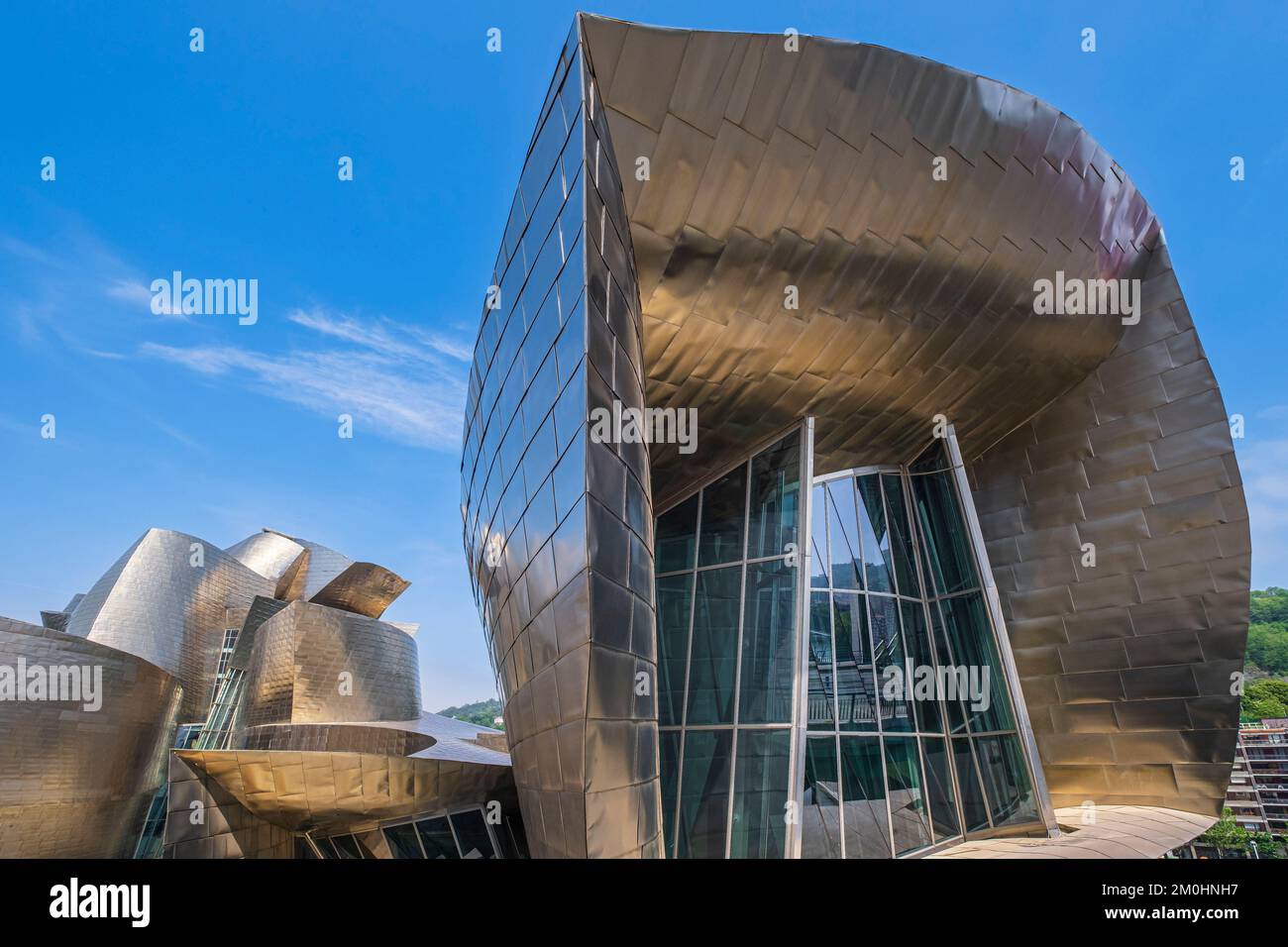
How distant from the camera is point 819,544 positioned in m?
14.9

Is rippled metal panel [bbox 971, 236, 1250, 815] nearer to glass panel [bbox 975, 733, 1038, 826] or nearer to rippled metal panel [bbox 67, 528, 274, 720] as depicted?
glass panel [bbox 975, 733, 1038, 826]

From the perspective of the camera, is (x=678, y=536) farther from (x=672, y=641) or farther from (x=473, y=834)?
(x=473, y=834)

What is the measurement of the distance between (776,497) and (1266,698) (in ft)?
203

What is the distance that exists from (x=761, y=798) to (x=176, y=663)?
28.2 metres

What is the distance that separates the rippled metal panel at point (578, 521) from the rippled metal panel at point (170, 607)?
1049 inches

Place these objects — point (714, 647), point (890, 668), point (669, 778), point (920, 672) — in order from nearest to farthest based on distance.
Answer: point (669, 778), point (714, 647), point (890, 668), point (920, 672)

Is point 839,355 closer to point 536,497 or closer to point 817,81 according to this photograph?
point 817,81

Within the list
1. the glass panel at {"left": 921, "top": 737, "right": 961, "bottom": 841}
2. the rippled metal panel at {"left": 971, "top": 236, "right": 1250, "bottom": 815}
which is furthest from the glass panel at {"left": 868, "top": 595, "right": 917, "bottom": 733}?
the rippled metal panel at {"left": 971, "top": 236, "right": 1250, "bottom": 815}

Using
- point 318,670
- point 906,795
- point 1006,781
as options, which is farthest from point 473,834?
point 318,670

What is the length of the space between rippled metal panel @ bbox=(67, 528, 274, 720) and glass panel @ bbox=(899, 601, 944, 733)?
28585 mm

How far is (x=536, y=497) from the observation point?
28.1 feet

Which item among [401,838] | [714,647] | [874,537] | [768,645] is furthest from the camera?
[874,537]

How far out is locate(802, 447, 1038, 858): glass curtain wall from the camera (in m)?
12.8
